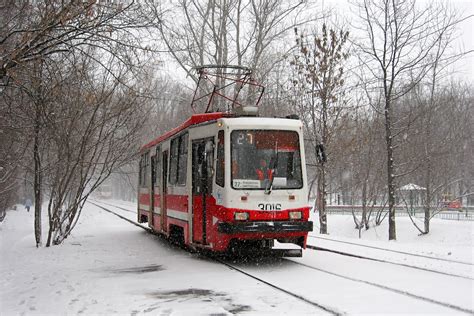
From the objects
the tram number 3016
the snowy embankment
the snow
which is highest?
the snow

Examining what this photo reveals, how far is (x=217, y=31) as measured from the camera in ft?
107

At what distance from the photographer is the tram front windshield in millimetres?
11102

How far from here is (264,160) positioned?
11258 mm

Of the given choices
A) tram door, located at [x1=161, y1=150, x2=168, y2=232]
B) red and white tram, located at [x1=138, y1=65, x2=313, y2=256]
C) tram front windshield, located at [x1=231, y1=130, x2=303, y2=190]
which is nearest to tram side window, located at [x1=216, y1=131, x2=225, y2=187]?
red and white tram, located at [x1=138, y1=65, x2=313, y2=256]

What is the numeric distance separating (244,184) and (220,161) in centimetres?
76

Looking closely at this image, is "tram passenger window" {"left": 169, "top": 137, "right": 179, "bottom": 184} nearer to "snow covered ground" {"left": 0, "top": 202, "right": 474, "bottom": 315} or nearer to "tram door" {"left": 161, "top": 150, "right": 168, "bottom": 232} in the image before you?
"tram door" {"left": 161, "top": 150, "right": 168, "bottom": 232}

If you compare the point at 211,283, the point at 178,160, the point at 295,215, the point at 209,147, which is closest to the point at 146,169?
the point at 178,160

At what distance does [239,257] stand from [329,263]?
219 cm

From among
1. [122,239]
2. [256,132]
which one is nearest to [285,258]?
[256,132]

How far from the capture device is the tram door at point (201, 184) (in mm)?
11699

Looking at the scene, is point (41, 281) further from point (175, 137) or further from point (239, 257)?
point (175, 137)

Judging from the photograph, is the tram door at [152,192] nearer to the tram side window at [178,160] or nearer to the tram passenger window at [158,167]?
the tram passenger window at [158,167]

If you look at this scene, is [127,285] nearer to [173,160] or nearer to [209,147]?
[209,147]

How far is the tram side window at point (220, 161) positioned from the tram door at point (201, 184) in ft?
0.89
